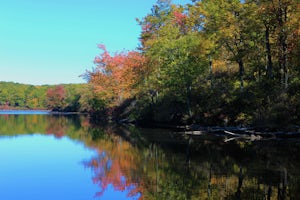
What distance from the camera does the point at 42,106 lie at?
157 metres

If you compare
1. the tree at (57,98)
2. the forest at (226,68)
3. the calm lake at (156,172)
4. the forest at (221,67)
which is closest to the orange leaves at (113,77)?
the forest at (221,67)

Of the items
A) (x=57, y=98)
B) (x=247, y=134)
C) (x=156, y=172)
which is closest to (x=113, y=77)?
(x=247, y=134)

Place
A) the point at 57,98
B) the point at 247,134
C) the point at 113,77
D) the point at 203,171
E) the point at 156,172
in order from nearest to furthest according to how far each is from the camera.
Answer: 1. the point at 203,171
2. the point at 156,172
3. the point at 247,134
4. the point at 113,77
5. the point at 57,98

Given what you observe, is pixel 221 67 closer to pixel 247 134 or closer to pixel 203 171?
pixel 247 134

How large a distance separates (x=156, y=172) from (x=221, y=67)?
106 feet

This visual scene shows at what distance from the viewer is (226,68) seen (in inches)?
1720

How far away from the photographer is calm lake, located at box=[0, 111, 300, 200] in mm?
11617

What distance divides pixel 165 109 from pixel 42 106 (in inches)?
4969

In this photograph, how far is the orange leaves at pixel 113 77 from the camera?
61.5 m

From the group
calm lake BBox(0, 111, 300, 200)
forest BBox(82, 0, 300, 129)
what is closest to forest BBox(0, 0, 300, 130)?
forest BBox(82, 0, 300, 129)

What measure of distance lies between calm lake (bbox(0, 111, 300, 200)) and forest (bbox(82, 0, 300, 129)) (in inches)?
313

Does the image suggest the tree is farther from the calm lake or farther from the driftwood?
the calm lake

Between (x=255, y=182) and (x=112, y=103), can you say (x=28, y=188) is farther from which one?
(x=112, y=103)

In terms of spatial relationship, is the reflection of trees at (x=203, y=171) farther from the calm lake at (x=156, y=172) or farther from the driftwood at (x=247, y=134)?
the driftwood at (x=247, y=134)
